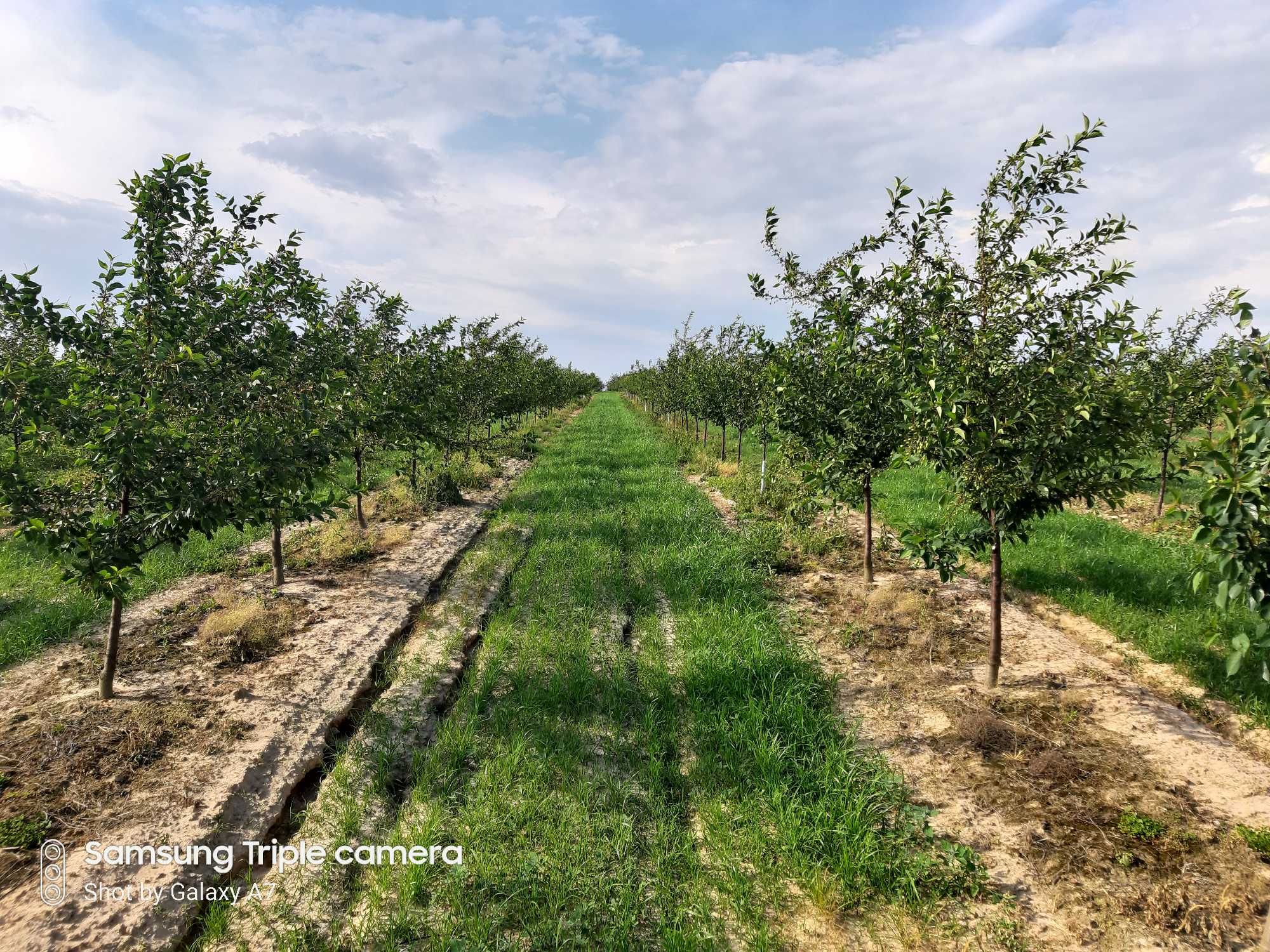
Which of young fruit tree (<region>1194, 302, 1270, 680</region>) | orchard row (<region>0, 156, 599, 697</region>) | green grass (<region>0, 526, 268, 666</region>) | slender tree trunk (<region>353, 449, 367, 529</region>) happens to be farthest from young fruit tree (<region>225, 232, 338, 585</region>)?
young fruit tree (<region>1194, 302, 1270, 680</region>)

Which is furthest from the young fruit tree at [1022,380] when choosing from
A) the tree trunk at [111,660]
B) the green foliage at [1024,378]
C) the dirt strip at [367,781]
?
the tree trunk at [111,660]

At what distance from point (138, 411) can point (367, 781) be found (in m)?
3.72

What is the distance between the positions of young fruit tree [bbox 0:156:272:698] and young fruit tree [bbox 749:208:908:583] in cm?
700

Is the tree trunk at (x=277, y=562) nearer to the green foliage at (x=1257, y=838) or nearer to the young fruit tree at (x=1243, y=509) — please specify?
the young fruit tree at (x=1243, y=509)

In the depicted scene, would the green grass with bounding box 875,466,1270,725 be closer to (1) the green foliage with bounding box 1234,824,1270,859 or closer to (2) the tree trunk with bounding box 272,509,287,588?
(1) the green foliage with bounding box 1234,824,1270,859

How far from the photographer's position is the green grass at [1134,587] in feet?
20.3

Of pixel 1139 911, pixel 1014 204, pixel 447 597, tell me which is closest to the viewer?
pixel 1139 911

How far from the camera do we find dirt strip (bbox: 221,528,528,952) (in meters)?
3.69

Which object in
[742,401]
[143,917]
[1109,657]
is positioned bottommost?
[143,917]

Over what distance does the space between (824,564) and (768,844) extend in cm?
679

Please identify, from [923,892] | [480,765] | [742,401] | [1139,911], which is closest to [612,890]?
[480,765]

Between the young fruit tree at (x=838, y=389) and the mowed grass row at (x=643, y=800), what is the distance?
2.49 m

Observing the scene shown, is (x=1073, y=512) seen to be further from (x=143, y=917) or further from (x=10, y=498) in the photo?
(x=10, y=498)

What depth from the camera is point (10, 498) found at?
5031mm
